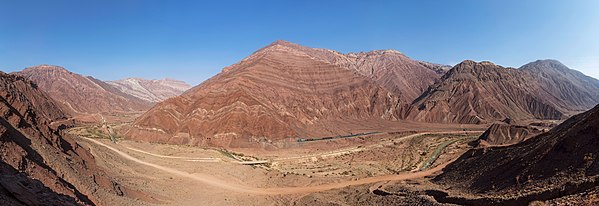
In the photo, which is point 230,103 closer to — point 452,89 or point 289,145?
point 289,145

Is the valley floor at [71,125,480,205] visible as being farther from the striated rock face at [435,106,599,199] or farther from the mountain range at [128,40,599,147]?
the mountain range at [128,40,599,147]

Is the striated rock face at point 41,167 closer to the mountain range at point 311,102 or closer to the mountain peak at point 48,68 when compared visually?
the mountain range at point 311,102

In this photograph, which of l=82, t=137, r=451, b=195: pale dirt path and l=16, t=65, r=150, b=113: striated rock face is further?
l=16, t=65, r=150, b=113: striated rock face

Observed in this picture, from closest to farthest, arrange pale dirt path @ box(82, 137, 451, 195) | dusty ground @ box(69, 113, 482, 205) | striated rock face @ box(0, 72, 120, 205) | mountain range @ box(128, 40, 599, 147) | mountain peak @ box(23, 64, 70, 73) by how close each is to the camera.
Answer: striated rock face @ box(0, 72, 120, 205)
dusty ground @ box(69, 113, 482, 205)
pale dirt path @ box(82, 137, 451, 195)
mountain range @ box(128, 40, 599, 147)
mountain peak @ box(23, 64, 70, 73)

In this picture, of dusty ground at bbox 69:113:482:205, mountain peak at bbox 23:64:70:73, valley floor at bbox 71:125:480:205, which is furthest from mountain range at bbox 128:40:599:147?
mountain peak at bbox 23:64:70:73

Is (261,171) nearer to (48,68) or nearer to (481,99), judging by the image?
(481,99)

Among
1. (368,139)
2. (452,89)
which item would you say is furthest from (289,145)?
(452,89)

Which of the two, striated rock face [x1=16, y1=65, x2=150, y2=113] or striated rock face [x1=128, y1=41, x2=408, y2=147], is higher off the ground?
striated rock face [x1=16, y1=65, x2=150, y2=113]
